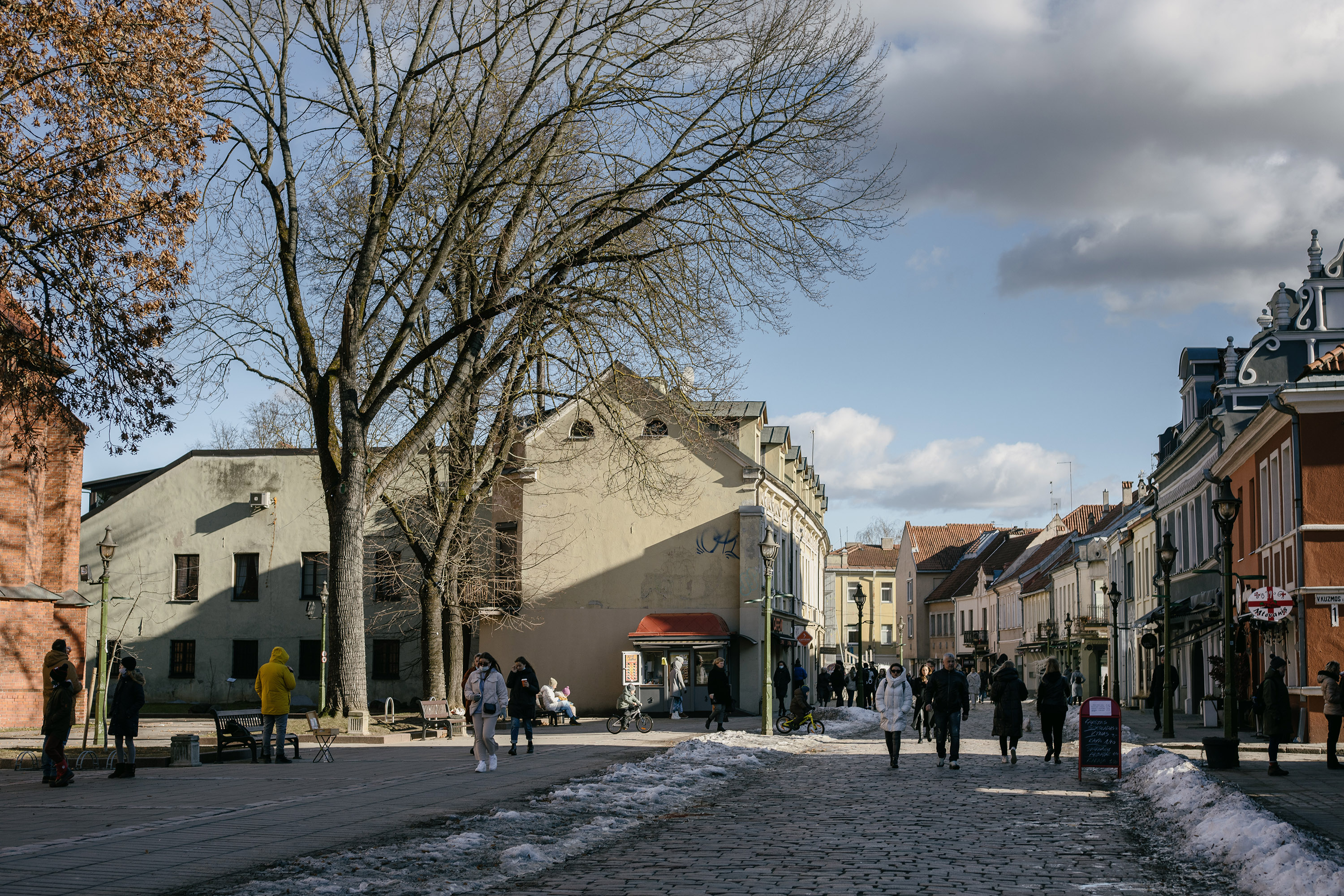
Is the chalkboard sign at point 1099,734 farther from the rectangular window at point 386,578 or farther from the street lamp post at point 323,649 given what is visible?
the rectangular window at point 386,578

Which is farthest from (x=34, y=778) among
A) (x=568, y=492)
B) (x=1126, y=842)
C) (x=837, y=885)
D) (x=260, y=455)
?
(x=260, y=455)

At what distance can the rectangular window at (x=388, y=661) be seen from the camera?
44.2m

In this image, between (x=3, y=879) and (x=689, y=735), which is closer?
(x=3, y=879)

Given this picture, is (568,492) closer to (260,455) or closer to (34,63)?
(260,455)

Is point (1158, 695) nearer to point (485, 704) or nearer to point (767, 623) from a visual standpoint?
point (767, 623)

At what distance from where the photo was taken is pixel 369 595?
44625 mm

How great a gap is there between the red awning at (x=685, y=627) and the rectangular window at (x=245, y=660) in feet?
46.9

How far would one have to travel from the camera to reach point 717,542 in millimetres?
40281

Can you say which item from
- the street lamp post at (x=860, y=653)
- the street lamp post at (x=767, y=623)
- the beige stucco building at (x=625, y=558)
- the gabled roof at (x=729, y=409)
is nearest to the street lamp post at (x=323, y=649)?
the beige stucco building at (x=625, y=558)

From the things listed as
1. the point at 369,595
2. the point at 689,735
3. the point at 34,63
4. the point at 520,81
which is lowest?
the point at 689,735

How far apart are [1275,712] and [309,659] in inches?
1332

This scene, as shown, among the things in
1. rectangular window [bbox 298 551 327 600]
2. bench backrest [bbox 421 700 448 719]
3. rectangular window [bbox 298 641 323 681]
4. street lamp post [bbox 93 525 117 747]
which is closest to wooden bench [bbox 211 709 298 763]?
street lamp post [bbox 93 525 117 747]

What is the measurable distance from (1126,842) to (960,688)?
8167 millimetres

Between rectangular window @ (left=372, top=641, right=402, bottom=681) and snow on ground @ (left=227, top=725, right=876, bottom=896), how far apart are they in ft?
87.7
